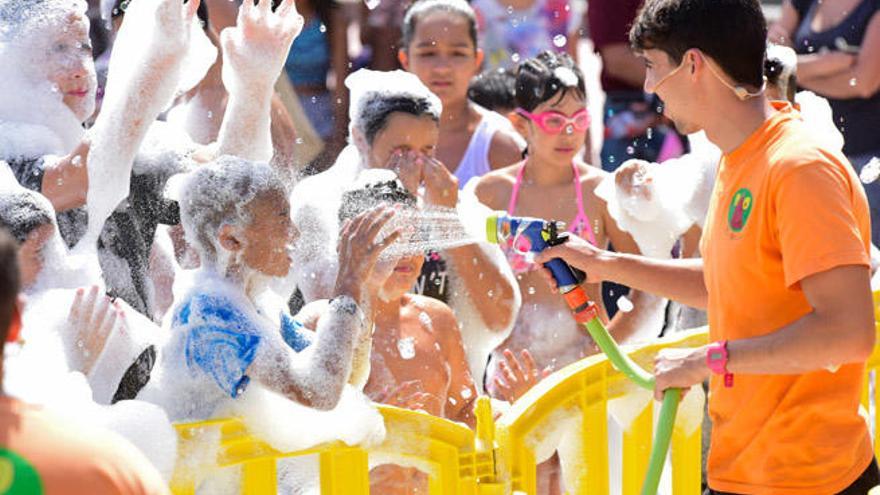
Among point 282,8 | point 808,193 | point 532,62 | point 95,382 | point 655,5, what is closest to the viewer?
point 808,193

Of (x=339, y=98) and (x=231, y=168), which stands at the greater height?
(x=339, y=98)

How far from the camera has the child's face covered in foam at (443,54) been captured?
592 cm

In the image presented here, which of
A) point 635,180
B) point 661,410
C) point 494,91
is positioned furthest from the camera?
point 494,91

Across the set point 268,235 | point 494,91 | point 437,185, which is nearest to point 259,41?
point 437,185

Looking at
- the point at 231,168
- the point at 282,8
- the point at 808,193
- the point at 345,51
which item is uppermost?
the point at 345,51

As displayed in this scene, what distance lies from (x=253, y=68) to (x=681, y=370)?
177 centimetres

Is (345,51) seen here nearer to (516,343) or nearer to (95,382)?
(516,343)

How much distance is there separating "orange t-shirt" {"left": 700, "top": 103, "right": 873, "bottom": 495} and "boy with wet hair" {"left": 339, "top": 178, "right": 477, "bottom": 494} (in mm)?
1208

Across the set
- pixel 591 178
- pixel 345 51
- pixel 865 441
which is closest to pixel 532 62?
pixel 591 178

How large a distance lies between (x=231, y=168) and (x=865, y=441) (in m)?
1.51

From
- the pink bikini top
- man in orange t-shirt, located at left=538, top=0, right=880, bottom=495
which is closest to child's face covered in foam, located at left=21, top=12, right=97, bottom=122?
the pink bikini top

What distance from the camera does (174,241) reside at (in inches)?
175

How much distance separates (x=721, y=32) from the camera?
3.14 meters

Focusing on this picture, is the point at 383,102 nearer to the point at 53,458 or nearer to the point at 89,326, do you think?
the point at 89,326
